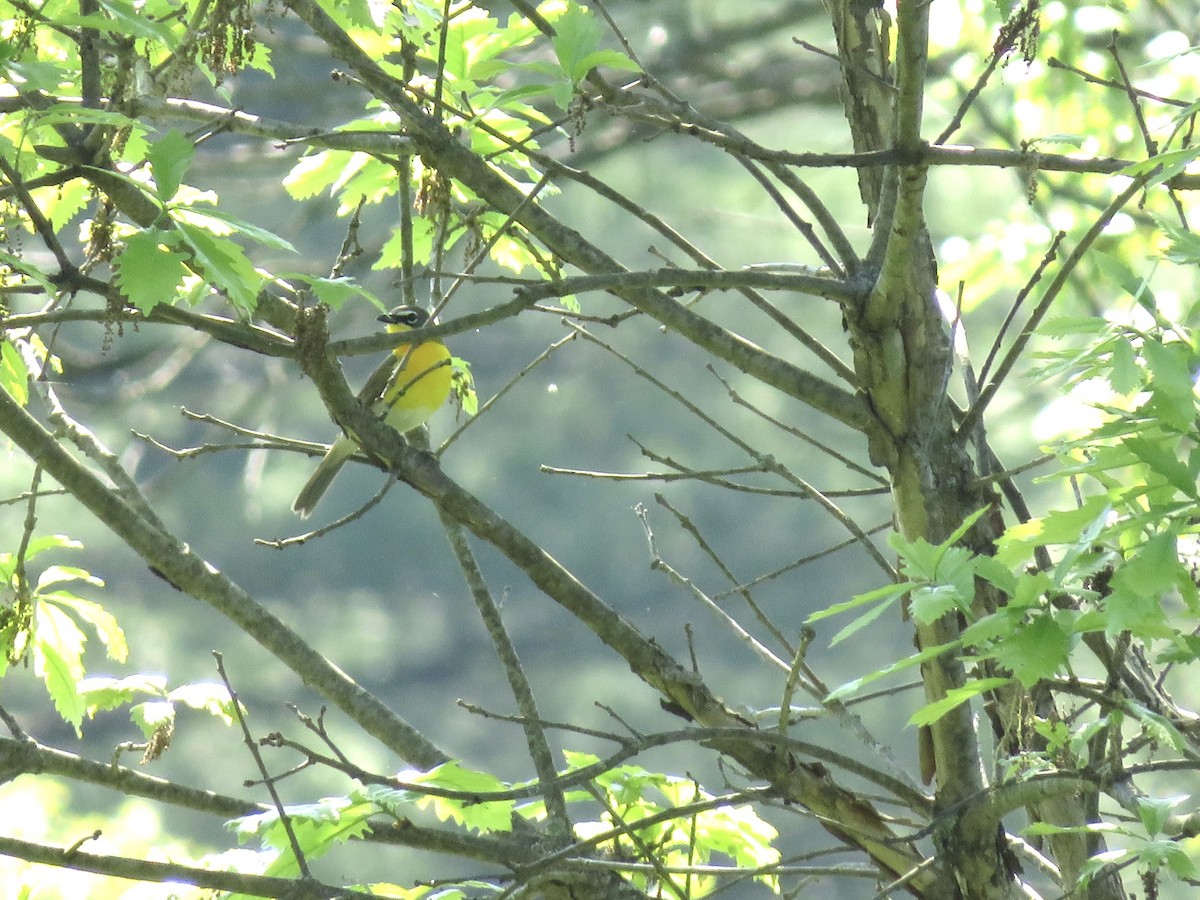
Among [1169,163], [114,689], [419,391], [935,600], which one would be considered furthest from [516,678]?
[419,391]

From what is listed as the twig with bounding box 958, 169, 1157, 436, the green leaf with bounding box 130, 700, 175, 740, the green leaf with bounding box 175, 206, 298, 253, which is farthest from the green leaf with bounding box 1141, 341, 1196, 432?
the green leaf with bounding box 130, 700, 175, 740

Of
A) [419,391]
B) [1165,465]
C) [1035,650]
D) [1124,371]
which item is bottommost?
[1035,650]

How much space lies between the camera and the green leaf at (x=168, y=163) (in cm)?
161

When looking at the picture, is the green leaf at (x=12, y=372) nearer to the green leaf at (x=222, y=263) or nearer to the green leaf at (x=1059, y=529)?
the green leaf at (x=222, y=263)

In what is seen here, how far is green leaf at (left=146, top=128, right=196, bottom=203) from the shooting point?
5.29 ft

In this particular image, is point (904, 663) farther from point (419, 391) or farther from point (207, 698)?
point (419, 391)

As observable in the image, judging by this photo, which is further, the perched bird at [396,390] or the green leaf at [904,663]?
the perched bird at [396,390]

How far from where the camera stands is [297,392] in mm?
12664

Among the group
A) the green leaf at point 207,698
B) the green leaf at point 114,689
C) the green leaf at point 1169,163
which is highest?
the green leaf at point 114,689

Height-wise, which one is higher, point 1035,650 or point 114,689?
point 114,689

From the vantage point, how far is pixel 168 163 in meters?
1.62

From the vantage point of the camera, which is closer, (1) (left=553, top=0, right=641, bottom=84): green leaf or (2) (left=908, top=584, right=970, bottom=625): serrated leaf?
(2) (left=908, top=584, right=970, bottom=625): serrated leaf

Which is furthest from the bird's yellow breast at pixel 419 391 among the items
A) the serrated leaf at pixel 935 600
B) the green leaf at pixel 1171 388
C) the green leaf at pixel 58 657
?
the green leaf at pixel 1171 388

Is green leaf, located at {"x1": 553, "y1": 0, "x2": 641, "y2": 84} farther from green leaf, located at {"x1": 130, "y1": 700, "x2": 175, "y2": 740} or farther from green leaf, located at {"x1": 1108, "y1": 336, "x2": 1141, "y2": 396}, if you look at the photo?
green leaf, located at {"x1": 130, "y1": 700, "x2": 175, "y2": 740}
